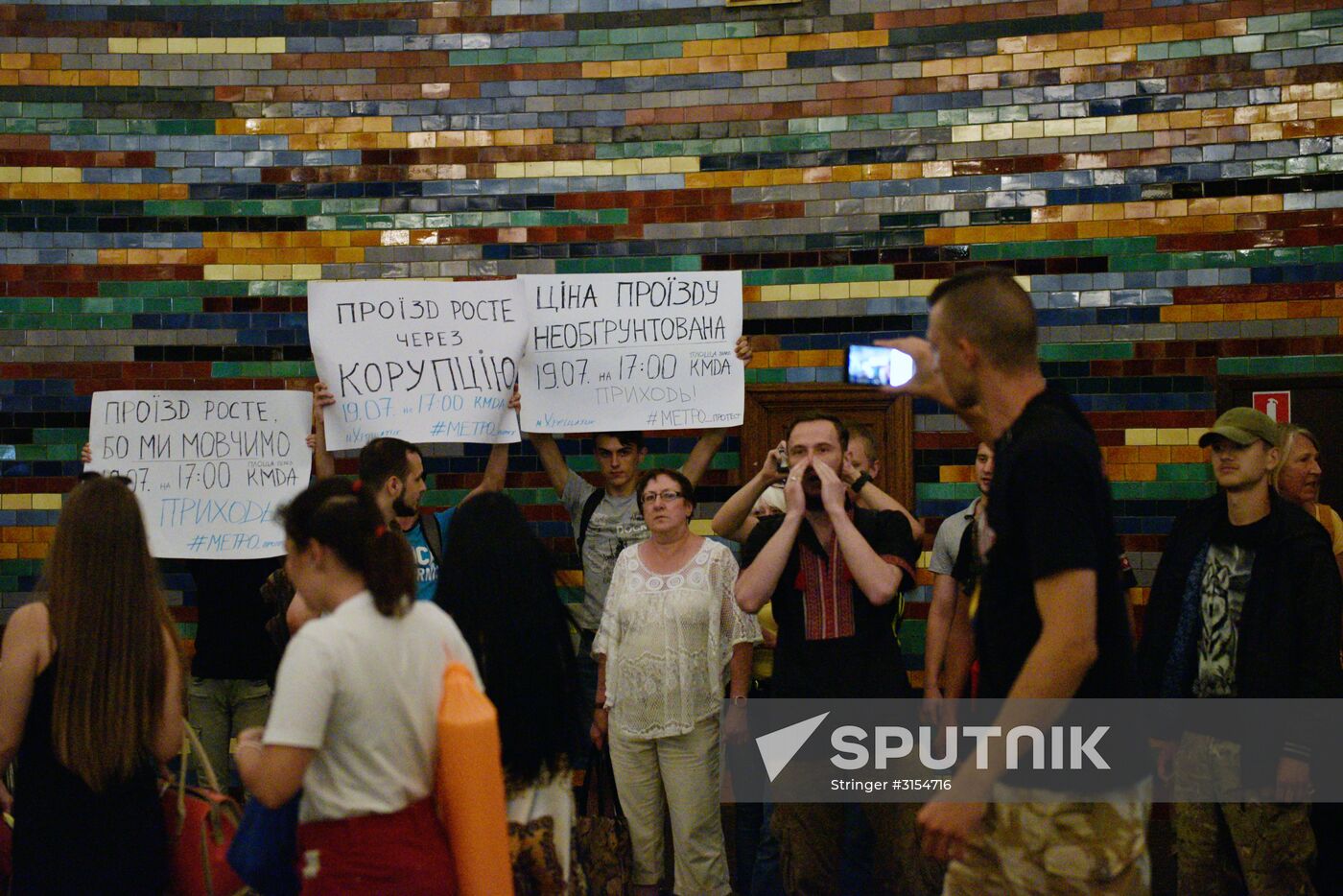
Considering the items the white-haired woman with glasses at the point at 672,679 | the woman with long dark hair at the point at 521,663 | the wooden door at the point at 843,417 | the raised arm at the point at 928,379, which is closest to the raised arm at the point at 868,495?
the white-haired woman with glasses at the point at 672,679

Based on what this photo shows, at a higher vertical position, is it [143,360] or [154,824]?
[143,360]

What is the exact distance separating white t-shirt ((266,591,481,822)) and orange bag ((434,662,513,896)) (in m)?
0.06

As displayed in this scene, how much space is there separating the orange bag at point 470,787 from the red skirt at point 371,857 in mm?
69

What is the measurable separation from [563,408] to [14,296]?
10.9ft

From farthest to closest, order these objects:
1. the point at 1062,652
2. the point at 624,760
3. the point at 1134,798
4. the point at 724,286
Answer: the point at 724,286 < the point at 624,760 < the point at 1134,798 < the point at 1062,652

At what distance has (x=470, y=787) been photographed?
10.4 ft

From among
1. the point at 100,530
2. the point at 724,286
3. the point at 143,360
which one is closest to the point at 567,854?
the point at 100,530

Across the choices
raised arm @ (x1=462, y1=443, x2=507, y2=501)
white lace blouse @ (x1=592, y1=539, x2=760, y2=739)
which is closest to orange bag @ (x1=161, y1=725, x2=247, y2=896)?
white lace blouse @ (x1=592, y1=539, x2=760, y2=739)

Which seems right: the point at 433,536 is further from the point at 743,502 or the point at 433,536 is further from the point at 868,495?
the point at 868,495

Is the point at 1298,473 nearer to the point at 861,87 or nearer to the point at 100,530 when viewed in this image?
the point at 861,87

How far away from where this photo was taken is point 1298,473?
6285 millimetres

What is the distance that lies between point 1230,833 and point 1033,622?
317cm

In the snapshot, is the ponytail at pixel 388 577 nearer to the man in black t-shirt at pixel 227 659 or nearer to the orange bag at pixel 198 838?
the orange bag at pixel 198 838

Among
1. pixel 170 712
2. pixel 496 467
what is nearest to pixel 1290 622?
pixel 496 467
